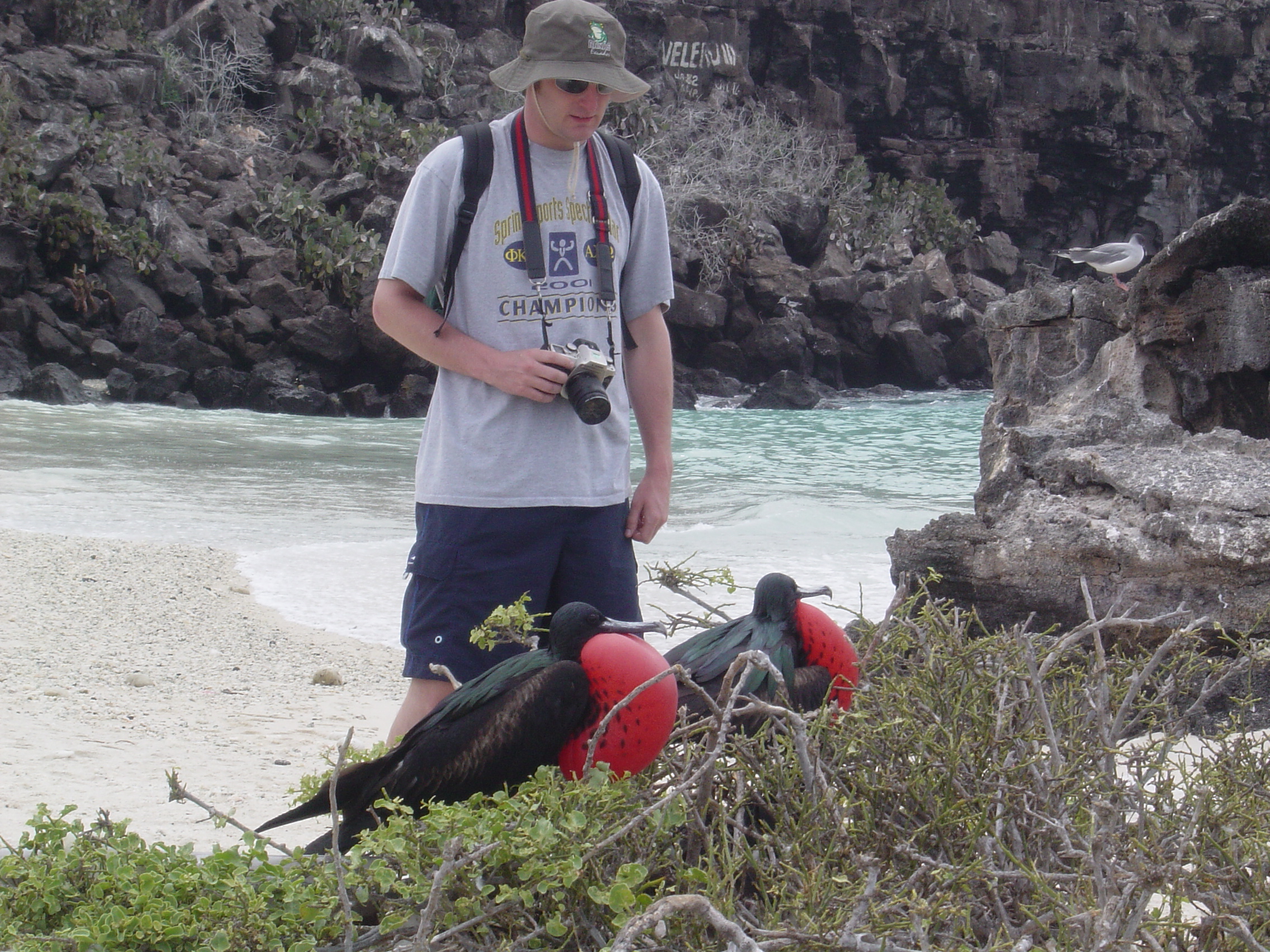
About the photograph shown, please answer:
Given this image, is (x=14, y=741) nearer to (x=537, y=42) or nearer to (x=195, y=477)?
(x=537, y=42)

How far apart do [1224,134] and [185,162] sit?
2991 centimetres

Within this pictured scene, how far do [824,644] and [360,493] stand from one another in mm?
8540

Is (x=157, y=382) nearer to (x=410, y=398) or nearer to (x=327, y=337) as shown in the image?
(x=327, y=337)

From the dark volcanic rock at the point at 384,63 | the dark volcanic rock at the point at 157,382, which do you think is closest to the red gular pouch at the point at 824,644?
the dark volcanic rock at the point at 157,382

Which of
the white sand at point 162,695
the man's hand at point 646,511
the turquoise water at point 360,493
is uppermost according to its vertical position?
the man's hand at point 646,511

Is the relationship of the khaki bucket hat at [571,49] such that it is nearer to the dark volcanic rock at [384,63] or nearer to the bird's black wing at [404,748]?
the bird's black wing at [404,748]

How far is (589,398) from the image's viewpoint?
77.0 inches

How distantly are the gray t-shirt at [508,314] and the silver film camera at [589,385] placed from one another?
76mm

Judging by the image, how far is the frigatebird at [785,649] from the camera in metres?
1.78

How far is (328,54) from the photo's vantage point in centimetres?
2702

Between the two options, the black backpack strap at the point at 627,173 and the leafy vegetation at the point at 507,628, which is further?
the black backpack strap at the point at 627,173

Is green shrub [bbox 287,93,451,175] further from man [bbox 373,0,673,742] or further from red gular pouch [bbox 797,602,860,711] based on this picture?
red gular pouch [bbox 797,602,860,711]

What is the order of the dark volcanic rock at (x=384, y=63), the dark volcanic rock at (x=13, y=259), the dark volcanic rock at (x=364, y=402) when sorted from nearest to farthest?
1. the dark volcanic rock at (x=364, y=402)
2. the dark volcanic rock at (x=13, y=259)
3. the dark volcanic rock at (x=384, y=63)

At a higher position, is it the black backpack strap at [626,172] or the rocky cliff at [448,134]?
the rocky cliff at [448,134]
